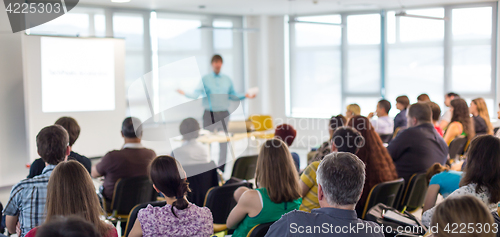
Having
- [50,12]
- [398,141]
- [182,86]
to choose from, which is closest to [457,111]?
[398,141]

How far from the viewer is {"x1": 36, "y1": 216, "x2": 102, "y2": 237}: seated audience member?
104 centimetres

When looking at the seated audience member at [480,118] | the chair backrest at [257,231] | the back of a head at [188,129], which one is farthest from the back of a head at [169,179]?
the seated audience member at [480,118]

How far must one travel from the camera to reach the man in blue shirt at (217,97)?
6.88m

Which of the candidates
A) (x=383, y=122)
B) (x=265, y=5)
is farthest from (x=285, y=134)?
(x=265, y=5)

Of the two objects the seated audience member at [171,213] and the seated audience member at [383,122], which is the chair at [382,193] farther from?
the seated audience member at [383,122]

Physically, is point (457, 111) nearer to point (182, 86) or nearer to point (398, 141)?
point (398, 141)

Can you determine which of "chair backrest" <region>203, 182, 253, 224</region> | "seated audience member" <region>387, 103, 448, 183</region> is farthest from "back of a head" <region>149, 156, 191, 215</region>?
"seated audience member" <region>387, 103, 448, 183</region>

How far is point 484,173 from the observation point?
7.16ft

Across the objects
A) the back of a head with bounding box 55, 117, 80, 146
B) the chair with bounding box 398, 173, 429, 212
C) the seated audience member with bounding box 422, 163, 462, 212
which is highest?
the back of a head with bounding box 55, 117, 80, 146

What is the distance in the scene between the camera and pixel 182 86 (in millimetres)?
8781

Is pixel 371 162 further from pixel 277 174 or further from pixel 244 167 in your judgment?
pixel 244 167

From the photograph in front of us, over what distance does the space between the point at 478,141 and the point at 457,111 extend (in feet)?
11.9

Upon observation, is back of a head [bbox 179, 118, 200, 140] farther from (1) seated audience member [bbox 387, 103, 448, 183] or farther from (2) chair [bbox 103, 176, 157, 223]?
(1) seated audience member [bbox 387, 103, 448, 183]

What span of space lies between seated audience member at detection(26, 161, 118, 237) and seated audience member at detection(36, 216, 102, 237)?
82 centimetres
